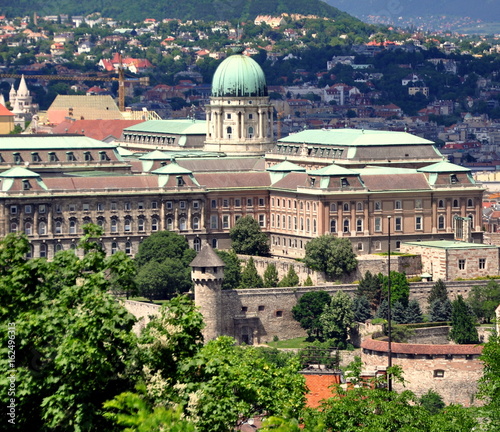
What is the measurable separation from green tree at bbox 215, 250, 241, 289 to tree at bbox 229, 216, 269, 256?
379 inches

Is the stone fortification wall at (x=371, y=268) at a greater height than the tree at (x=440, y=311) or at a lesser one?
greater

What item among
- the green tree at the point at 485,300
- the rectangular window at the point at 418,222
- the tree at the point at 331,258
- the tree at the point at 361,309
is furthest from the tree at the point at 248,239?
the green tree at the point at 485,300

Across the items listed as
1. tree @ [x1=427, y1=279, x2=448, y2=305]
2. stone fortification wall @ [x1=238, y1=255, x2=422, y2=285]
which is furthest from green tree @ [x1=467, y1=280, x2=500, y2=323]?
stone fortification wall @ [x1=238, y1=255, x2=422, y2=285]

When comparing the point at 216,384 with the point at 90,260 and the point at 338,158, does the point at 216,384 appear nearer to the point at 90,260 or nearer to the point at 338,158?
the point at 90,260

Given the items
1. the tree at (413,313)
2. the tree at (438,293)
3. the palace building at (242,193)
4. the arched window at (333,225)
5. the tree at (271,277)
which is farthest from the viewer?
the palace building at (242,193)

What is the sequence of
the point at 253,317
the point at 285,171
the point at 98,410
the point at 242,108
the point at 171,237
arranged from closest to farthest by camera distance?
the point at 98,410, the point at 253,317, the point at 171,237, the point at 285,171, the point at 242,108

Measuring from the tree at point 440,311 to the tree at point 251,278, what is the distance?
1370 cm

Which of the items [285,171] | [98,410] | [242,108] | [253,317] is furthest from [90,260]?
[242,108]

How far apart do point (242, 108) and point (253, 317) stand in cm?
5483

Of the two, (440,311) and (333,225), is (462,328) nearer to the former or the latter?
(440,311)

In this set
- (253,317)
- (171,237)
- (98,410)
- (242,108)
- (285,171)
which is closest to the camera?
(98,410)

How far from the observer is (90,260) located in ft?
219

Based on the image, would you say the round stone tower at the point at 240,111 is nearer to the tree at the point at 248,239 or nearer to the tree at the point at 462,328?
the tree at the point at 248,239

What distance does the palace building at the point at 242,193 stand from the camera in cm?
15425
